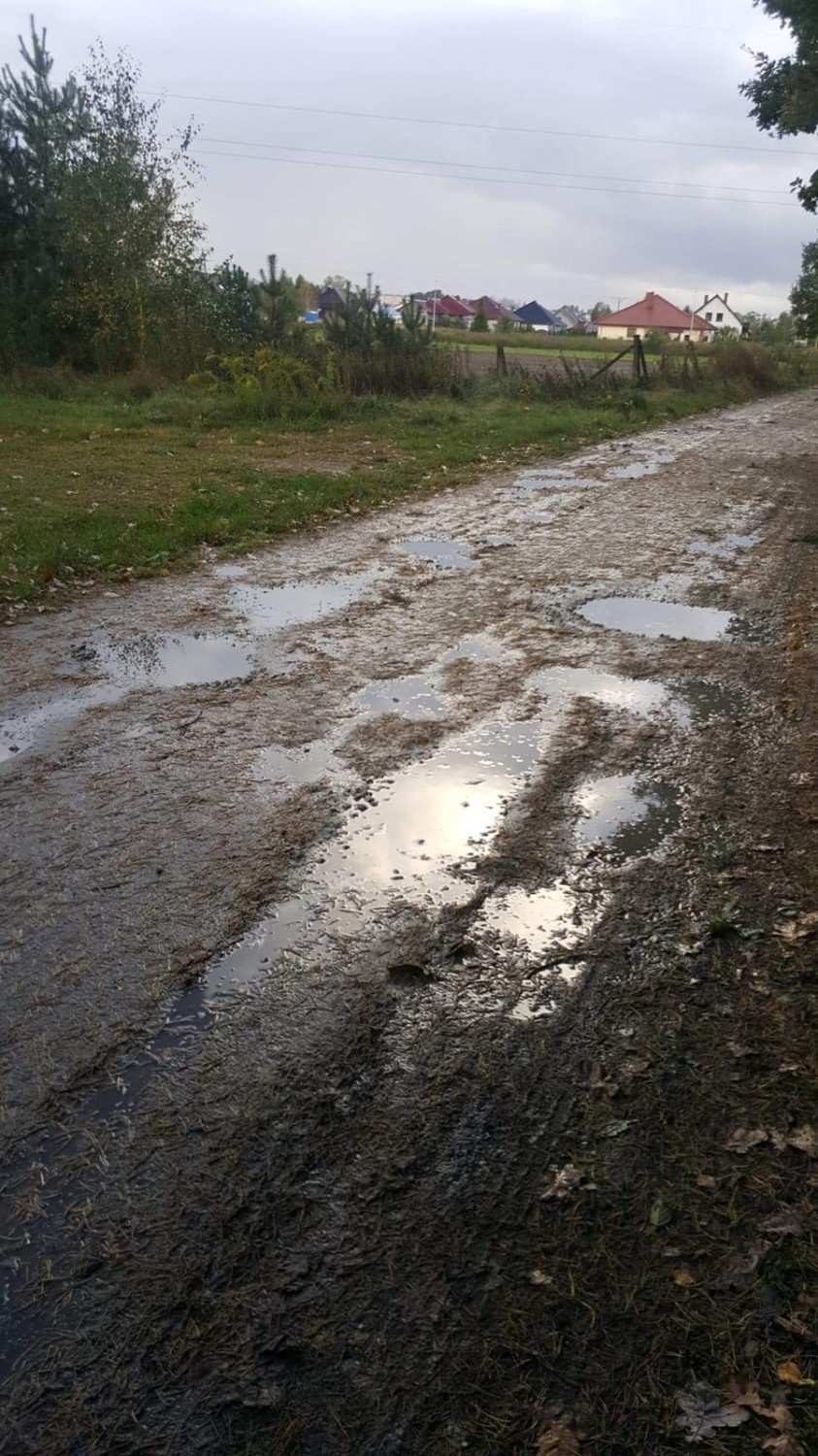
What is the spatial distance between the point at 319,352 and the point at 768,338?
2788cm

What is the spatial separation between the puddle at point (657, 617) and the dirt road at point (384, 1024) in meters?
0.42

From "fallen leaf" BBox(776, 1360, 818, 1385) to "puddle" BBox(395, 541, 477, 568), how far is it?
283 inches

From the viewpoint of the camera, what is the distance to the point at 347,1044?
2965 mm

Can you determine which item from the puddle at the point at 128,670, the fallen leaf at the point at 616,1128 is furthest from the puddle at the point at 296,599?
the fallen leaf at the point at 616,1128

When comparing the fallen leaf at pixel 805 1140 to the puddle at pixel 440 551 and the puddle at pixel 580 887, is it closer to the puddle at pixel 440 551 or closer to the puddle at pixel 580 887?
the puddle at pixel 580 887

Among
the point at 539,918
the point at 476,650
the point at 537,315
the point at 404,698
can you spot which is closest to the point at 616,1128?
the point at 539,918

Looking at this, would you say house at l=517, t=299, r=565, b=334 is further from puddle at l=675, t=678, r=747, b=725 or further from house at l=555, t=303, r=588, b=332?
puddle at l=675, t=678, r=747, b=725

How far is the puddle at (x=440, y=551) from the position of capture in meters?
8.86

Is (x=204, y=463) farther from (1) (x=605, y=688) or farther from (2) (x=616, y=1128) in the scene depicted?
(2) (x=616, y=1128)

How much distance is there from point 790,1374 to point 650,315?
102 metres

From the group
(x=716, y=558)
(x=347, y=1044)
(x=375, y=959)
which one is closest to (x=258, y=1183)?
(x=347, y=1044)

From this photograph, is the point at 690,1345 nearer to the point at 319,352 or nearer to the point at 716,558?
the point at 716,558

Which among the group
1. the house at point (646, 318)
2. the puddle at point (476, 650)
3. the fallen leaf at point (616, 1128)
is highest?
the house at point (646, 318)

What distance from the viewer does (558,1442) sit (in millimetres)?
1943
